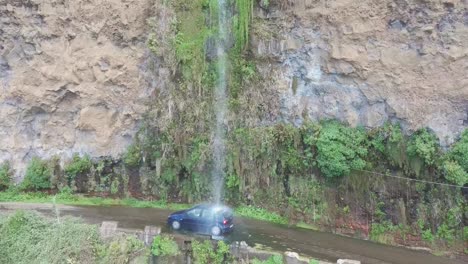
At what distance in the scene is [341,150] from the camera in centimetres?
1597

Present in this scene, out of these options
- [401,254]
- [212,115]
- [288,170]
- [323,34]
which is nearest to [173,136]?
[212,115]

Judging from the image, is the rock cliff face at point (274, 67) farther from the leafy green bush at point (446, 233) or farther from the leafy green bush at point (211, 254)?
the leafy green bush at point (211, 254)

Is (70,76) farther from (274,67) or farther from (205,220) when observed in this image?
(205,220)

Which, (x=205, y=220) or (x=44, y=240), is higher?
(x=205, y=220)

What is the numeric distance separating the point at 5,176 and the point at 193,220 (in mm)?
9073

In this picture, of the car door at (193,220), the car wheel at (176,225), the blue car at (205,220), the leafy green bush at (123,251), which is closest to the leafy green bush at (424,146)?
the blue car at (205,220)

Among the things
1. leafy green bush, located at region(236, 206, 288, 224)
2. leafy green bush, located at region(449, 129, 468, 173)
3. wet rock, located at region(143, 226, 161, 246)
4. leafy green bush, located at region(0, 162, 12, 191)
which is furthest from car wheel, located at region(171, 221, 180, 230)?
leafy green bush, located at region(449, 129, 468, 173)

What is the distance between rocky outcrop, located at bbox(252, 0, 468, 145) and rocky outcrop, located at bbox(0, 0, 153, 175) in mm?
5657

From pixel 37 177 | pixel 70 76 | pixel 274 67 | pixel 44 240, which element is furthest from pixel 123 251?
pixel 274 67

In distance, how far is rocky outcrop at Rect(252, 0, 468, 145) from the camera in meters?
15.4

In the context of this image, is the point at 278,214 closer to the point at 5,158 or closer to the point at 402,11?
the point at 402,11

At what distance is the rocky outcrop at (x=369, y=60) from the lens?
607 inches

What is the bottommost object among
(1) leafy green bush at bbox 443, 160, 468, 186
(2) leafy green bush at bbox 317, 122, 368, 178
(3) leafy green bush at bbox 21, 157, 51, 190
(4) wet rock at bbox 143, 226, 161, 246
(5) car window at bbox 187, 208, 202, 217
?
(4) wet rock at bbox 143, 226, 161, 246

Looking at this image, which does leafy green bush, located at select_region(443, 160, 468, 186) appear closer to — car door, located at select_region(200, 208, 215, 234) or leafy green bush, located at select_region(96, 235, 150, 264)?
car door, located at select_region(200, 208, 215, 234)
